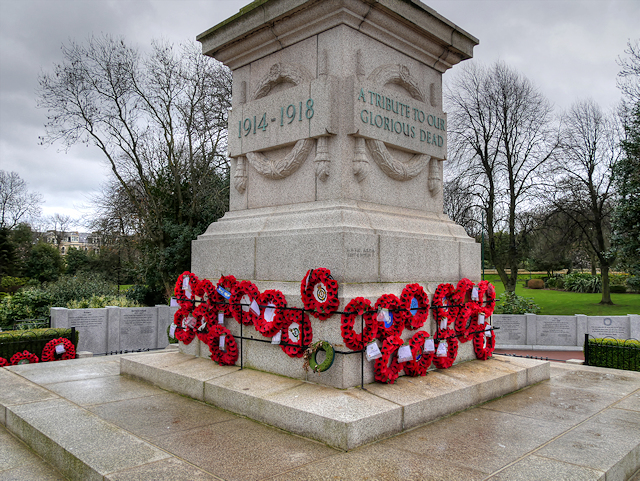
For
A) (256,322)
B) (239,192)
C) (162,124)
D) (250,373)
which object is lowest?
(250,373)

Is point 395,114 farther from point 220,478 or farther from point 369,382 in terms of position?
point 220,478

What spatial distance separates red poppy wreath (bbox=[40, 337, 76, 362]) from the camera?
340 inches

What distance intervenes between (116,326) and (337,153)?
10362 millimetres

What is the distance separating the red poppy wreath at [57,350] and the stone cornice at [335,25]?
552cm

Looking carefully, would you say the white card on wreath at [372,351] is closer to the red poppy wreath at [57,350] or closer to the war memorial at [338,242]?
the war memorial at [338,242]

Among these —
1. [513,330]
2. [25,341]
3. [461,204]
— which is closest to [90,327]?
[25,341]

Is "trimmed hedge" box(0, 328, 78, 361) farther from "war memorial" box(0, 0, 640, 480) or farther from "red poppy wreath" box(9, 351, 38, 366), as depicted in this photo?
"war memorial" box(0, 0, 640, 480)

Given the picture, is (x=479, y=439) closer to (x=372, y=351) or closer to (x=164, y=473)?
(x=372, y=351)

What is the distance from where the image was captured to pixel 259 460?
372 cm

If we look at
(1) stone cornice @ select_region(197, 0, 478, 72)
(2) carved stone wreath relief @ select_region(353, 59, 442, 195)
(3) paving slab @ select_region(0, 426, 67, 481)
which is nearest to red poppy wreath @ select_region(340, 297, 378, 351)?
(2) carved stone wreath relief @ select_region(353, 59, 442, 195)

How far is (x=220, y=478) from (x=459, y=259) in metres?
4.43

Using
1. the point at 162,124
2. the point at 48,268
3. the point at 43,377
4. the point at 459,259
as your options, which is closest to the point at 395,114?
the point at 459,259

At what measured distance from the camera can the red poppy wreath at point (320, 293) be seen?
16.1ft

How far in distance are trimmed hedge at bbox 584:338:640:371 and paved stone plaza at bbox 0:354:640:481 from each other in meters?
2.40
